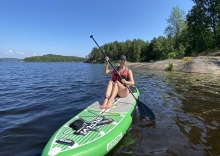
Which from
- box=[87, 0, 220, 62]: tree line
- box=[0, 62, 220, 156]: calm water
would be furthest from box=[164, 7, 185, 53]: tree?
box=[0, 62, 220, 156]: calm water

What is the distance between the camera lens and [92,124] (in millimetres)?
5199

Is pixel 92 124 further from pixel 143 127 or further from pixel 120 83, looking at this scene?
pixel 120 83

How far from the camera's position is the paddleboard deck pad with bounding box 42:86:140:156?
405 cm

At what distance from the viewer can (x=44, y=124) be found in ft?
22.8

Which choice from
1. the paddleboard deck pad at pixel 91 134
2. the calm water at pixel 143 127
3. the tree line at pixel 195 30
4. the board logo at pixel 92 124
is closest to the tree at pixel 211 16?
the tree line at pixel 195 30

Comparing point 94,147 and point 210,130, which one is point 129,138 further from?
point 210,130

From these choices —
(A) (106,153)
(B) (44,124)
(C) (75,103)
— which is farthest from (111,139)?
(C) (75,103)

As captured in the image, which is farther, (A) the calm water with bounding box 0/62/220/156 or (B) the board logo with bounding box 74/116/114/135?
(A) the calm water with bounding box 0/62/220/156

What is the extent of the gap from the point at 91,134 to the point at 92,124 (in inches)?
19.9

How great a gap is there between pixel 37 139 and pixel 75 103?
175 inches

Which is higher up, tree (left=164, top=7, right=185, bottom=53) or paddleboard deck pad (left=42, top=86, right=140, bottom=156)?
tree (left=164, top=7, right=185, bottom=53)

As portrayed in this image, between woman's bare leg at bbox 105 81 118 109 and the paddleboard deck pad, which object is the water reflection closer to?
the paddleboard deck pad

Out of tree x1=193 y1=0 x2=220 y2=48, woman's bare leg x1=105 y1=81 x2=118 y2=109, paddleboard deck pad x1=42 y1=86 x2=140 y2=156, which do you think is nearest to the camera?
paddleboard deck pad x1=42 y1=86 x2=140 y2=156

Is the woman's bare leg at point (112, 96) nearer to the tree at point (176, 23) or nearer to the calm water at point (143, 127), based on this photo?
the calm water at point (143, 127)
